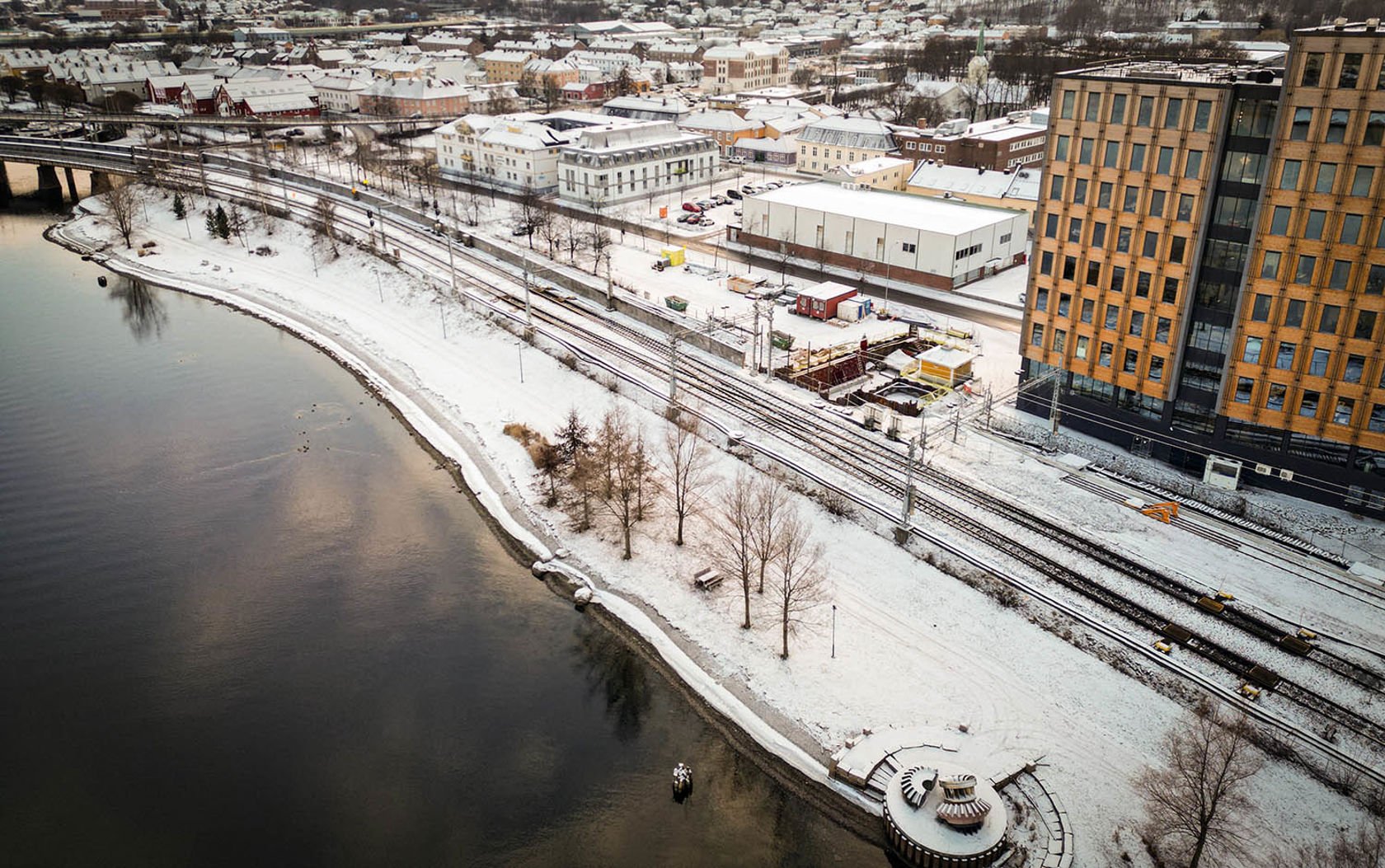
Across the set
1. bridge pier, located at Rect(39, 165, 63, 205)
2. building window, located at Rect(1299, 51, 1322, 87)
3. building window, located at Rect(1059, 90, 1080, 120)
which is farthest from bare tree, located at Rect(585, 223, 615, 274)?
bridge pier, located at Rect(39, 165, 63, 205)

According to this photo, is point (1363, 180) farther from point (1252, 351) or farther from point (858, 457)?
point (858, 457)

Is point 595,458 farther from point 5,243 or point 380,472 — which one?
point 5,243

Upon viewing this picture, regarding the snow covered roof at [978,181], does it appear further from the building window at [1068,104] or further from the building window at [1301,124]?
the building window at [1301,124]

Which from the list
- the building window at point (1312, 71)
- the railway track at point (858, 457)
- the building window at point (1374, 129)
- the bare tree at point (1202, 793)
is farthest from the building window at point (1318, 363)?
the bare tree at point (1202, 793)

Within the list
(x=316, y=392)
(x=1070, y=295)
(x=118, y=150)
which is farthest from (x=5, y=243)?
(x=1070, y=295)

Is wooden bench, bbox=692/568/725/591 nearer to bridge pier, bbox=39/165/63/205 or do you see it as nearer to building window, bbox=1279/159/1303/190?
building window, bbox=1279/159/1303/190

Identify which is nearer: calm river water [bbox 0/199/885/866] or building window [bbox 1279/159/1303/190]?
calm river water [bbox 0/199/885/866]

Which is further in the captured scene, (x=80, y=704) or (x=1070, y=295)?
(x=1070, y=295)
